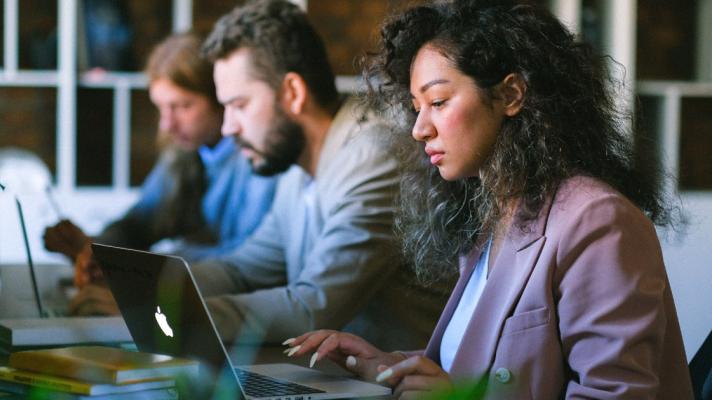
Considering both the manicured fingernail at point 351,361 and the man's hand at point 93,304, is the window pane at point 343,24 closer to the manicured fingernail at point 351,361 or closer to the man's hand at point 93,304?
the man's hand at point 93,304

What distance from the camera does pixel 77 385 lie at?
115 cm

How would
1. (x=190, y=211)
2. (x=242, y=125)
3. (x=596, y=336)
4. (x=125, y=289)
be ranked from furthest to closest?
(x=190, y=211), (x=242, y=125), (x=125, y=289), (x=596, y=336)

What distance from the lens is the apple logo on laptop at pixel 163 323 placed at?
51.6 inches

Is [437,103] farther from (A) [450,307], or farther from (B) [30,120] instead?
(B) [30,120]

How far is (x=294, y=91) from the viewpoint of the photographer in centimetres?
245

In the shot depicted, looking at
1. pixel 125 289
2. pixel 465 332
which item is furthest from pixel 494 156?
pixel 125 289

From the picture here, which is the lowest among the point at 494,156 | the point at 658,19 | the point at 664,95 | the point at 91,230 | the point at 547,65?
the point at 91,230

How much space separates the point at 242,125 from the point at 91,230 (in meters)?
1.89

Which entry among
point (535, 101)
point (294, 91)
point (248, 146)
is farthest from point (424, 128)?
point (248, 146)

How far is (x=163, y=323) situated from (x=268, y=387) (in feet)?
0.55

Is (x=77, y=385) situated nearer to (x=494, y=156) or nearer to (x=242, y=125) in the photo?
(x=494, y=156)

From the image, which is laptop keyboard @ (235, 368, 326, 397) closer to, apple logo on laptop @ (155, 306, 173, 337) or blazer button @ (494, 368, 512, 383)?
apple logo on laptop @ (155, 306, 173, 337)

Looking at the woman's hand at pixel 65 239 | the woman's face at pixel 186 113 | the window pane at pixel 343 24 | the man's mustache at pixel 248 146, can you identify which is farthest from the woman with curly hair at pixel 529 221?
the window pane at pixel 343 24

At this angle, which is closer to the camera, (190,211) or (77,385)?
(77,385)
